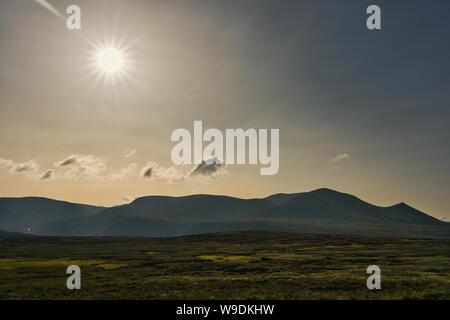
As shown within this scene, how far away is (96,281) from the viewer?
154 feet

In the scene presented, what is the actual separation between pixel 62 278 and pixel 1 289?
9848mm

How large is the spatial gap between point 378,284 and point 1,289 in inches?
2044

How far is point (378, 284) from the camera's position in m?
40.7
